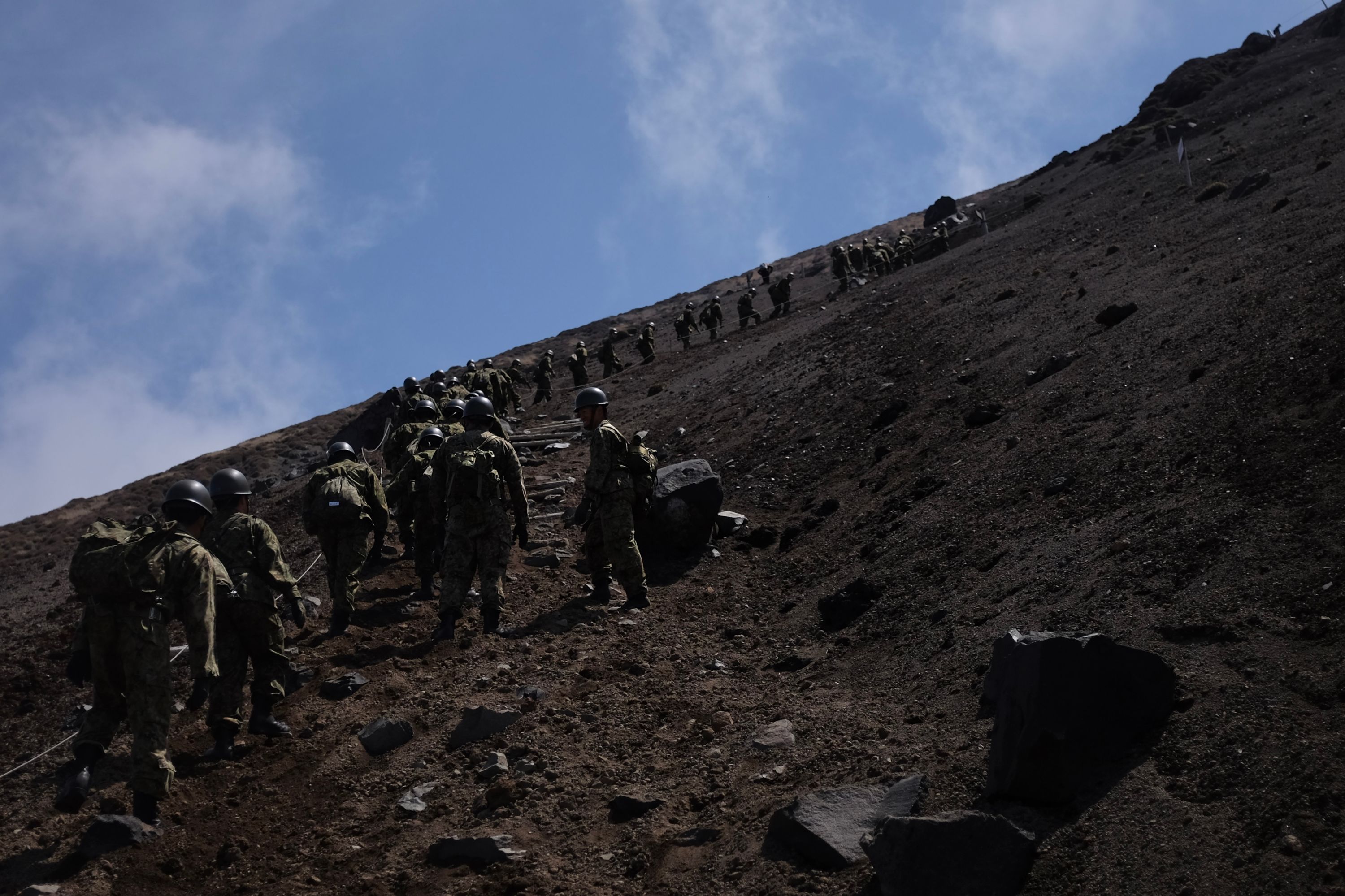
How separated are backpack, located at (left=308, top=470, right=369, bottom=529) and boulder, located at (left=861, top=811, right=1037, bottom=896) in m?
6.67

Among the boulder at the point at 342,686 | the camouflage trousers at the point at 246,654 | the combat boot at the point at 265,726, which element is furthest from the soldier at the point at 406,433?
the combat boot at the point at 265,726

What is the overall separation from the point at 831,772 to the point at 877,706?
1.07 m

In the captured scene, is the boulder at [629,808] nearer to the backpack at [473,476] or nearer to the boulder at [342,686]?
the boulder at [342,686]

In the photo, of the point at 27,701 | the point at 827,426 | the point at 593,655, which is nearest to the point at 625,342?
the point at 827,426

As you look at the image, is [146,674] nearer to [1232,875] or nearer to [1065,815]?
[1065,815]

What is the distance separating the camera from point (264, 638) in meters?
8.02

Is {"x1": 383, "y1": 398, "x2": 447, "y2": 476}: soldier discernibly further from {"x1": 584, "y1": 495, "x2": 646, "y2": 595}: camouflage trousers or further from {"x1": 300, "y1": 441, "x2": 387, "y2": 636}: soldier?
{"x1": 584, "y1": 495, "x2": 646, "y2": 595}: camouflage trousers

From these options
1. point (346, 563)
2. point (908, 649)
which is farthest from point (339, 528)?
point (908, 649)

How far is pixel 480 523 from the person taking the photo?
9.84 m

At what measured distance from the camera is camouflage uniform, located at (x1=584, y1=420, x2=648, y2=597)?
34.0ft

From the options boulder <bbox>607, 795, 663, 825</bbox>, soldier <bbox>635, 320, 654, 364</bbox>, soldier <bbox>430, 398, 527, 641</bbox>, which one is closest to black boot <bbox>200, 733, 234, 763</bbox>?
soldier <bbox>430, 398, 527, 641</bbox>

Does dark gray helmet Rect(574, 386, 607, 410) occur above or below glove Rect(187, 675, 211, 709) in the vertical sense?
above

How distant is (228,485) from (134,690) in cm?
225

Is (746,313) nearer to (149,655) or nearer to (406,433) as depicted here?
(406,433)
